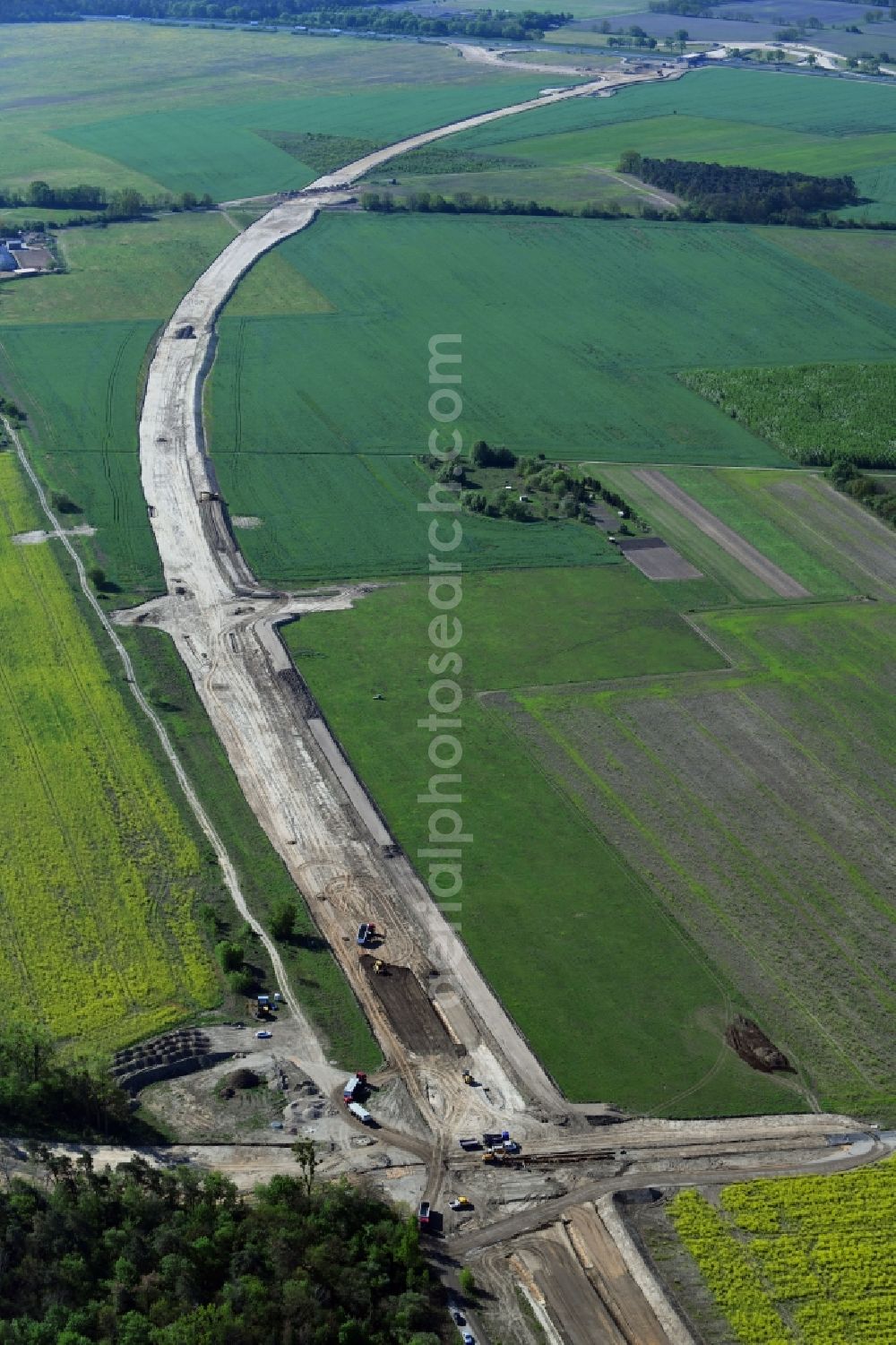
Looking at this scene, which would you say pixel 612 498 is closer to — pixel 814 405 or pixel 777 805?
pixel 814 405

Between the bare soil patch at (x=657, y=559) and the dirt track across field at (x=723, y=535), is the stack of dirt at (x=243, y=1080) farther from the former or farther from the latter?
the dirt track across field at (x=723, y=535)

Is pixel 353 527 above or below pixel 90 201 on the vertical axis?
below

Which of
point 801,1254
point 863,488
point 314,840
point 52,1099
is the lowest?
point 801,1254

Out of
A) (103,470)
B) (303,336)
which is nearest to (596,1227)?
(103,470)

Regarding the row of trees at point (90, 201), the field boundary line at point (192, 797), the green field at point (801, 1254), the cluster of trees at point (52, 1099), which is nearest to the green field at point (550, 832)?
the green field at point (801, 1254)

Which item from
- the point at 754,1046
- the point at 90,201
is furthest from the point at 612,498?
the point at 90,201
